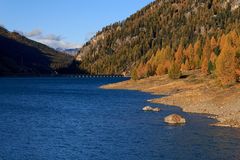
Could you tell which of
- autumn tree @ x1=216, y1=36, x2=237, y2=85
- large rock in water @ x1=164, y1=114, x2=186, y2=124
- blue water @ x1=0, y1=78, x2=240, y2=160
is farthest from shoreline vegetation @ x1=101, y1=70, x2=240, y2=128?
large rock in water @ x1=164, y1=114, x2=186, y2=124

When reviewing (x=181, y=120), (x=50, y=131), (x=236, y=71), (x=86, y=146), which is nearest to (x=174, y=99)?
(x=236, y=71)

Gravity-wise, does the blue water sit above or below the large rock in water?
below

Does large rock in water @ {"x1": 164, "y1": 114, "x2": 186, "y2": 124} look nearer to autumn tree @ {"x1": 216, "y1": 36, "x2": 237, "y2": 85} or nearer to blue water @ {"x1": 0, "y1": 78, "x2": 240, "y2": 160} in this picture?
blue water @ {"x1": 0, "y1": 78, "x2": 240, "y2": 160}

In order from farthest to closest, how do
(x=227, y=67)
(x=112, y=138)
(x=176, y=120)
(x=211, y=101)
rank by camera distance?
(x=227, y=67) < (x=211, y=101) < (x=176, y=120) < (x=112, y=138)

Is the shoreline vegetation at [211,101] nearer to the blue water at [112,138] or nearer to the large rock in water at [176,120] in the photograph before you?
the blue water at [112,138]

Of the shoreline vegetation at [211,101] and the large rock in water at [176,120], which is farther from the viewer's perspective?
the shoreline vegetation at [211,101]


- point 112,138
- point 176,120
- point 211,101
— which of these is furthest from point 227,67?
point 112,138

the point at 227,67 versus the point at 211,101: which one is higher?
the point at 227,67

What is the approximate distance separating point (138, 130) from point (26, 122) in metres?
24.5

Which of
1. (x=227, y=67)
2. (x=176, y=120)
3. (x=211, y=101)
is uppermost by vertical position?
(x=227, y=67)

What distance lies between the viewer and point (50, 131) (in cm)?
7688

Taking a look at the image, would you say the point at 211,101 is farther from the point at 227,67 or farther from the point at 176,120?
the point at 176,120

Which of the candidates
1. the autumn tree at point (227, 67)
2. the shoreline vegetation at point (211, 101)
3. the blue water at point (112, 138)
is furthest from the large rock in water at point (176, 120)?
the autumn tree at point (227, 67)

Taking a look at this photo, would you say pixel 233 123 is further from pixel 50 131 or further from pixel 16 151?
pixel 16 151
